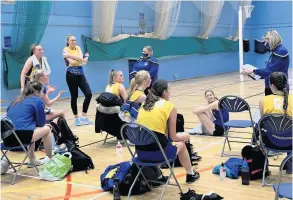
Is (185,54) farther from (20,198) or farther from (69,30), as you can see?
(20,198)

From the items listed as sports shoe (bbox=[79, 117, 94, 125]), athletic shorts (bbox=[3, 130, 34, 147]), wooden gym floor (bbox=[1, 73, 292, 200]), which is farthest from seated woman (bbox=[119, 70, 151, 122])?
sports shoe (bbox=[79, 117, 94, 125])

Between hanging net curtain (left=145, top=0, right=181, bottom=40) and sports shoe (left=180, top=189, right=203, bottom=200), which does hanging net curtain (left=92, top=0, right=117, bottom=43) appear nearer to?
hanging net curtain (left=145, top=0, right=181, bottom=40)

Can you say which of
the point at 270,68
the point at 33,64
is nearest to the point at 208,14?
the point at 33,64

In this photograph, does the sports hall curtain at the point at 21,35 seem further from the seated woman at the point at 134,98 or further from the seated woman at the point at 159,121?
the seated woman at the point at 159,121

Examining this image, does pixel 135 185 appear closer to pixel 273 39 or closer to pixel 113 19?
pixel 273 39

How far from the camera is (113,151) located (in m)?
5.70

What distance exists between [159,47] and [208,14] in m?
3.27

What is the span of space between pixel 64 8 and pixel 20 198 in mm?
8748

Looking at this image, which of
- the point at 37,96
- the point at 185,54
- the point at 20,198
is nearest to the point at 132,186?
the point at 20,198

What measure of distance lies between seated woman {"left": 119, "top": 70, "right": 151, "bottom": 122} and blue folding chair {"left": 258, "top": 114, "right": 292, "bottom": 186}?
1628 millimetres

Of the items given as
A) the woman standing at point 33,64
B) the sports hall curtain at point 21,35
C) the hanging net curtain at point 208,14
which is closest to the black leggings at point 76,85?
the woman standing at point 33,64

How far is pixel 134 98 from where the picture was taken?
5.11 meters

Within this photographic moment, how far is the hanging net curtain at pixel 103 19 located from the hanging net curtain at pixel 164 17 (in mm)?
1775

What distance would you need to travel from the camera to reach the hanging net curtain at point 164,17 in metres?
14.2
